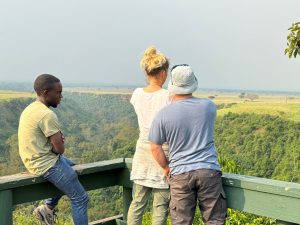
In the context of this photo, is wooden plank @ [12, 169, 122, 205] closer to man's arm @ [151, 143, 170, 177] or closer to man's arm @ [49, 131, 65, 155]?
man's arm @ [49, 131, 65, 155]

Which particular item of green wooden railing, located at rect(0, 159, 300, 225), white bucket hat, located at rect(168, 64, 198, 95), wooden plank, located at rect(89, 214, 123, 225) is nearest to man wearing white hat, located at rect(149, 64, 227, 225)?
white bucket hat, located at rect(168, 64, 198, 95)

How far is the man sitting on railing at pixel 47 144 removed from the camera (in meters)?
2.94

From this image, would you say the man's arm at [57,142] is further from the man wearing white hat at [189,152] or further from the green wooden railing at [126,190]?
the man wearing white hat at [189,152]

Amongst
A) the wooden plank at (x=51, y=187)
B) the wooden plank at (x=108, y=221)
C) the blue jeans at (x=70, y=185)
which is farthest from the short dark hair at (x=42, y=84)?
the wooden plank at (x=108, y=221)

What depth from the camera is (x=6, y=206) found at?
2.92 metres

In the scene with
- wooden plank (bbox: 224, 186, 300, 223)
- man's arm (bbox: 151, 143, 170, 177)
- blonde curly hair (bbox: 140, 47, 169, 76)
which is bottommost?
wooden plank (bbox: 224, 186, 300, 223)

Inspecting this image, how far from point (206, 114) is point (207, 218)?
53 cm

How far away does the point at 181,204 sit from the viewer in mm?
2682

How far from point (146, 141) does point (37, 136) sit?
0.62 meters

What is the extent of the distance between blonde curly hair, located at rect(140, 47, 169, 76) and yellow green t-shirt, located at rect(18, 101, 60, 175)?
0.59 m

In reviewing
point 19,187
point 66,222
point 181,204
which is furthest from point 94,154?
point 181,204

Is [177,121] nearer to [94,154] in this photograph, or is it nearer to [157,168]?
[157,168]

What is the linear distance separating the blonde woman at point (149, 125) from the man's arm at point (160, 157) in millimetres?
120

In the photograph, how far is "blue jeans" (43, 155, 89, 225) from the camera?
3.02 m
